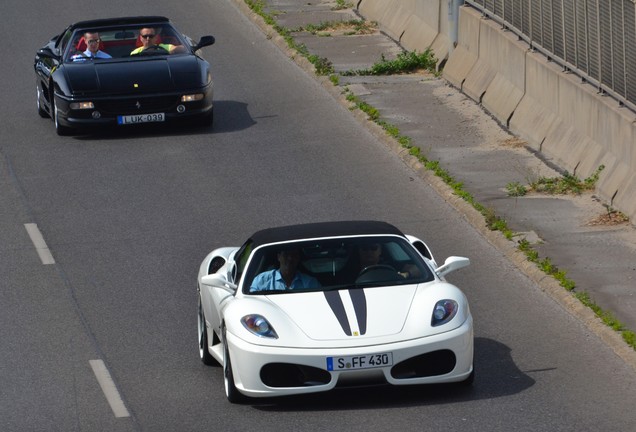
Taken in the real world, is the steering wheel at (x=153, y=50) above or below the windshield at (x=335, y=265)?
below

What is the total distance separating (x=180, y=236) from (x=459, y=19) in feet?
29.7

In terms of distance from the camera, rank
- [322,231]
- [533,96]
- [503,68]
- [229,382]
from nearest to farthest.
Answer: [229,382] < [322,231] < [533,96] < [503,68]

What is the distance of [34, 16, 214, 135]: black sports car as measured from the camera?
22.1 m

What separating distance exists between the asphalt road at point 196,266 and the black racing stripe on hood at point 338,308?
2.13 ft

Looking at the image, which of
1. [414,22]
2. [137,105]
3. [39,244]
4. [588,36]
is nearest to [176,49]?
[137,105]

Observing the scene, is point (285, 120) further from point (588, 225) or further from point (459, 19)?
point (588, 225)

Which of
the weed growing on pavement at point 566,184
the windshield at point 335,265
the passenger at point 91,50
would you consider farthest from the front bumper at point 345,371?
the passenger at point 91,50

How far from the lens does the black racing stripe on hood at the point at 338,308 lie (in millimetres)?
11159

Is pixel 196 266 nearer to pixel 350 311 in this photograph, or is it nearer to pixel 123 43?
pixel 350 311

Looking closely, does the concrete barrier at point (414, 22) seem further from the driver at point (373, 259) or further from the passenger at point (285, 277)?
the passenger at point (285, 277)

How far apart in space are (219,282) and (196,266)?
4.19 metres

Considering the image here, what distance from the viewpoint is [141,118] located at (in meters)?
22.3

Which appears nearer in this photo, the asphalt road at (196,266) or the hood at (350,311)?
the hood at (350,311)

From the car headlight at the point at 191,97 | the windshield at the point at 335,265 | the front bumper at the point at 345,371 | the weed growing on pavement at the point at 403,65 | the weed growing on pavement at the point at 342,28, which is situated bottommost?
the weed growing on pavement at the point at 342,28
